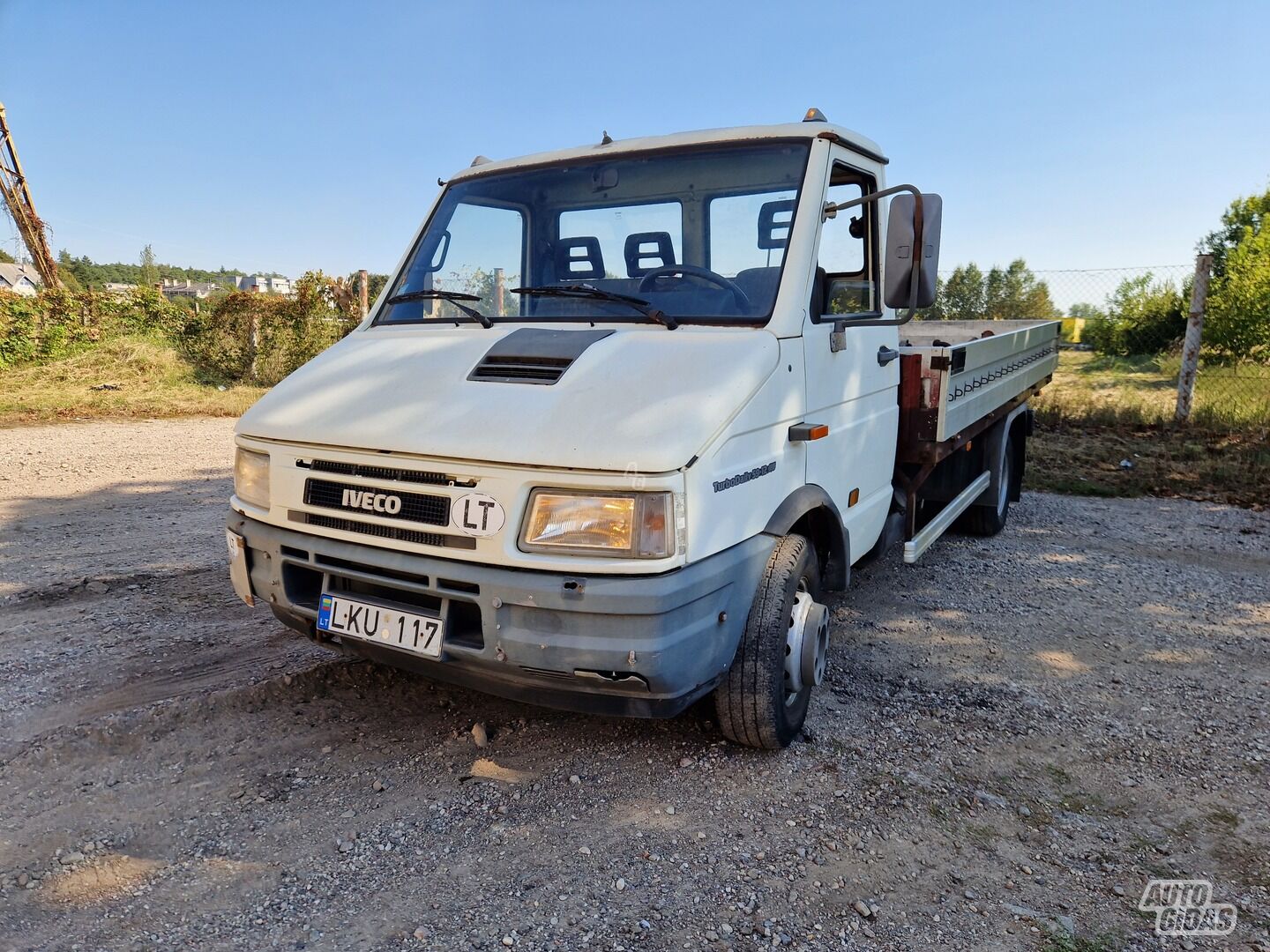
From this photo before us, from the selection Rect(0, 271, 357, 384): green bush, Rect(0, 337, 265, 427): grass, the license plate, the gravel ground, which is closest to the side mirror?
the gravel ground

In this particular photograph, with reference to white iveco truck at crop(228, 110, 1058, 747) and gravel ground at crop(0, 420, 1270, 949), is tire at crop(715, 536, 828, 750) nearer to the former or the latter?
white iveco truck at crop(228, 110, 1058, 747)

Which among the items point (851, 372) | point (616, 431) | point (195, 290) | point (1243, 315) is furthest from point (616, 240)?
point (195, 290)

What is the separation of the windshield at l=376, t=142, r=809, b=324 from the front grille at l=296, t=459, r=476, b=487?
0.94m

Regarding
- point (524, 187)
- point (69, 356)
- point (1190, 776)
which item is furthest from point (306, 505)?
point (69, 356)

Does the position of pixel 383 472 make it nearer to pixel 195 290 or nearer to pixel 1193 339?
pixel 1193 339

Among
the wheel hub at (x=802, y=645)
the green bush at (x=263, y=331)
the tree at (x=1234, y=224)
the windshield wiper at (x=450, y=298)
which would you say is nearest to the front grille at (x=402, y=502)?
the windshield wiper at (x=450, y=298)

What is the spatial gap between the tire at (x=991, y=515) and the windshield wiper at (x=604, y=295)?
4.17m

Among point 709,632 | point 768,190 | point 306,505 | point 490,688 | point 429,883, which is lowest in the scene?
point 429,883

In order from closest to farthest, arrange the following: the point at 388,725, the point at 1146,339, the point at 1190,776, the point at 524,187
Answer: the point at 1190,776
the point at 388,725
the point at 524,187
the point at 1146,339

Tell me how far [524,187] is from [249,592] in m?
2.14

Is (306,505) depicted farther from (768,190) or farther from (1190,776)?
(1190,776)

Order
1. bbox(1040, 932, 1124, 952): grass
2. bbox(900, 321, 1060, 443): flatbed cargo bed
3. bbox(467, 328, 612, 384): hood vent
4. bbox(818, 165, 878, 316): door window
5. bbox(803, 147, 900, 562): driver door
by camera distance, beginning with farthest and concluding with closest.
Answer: bbox(900, 321, 1060, 443): flatbed cargo bed → bbox(818, 165, 878, 316): door window → bbox(803, 147, 900, 562): driver door → bbox(467, 328, 612, 384): hood vent → bbox(1040, 932, 1124, 952): grass

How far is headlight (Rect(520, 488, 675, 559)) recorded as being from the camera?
257 centimetres

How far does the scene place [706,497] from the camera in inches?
106
